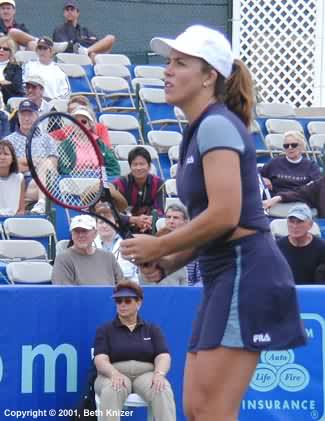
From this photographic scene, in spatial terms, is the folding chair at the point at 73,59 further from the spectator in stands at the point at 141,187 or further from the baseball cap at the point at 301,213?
the baseball cap at the point at 301,213

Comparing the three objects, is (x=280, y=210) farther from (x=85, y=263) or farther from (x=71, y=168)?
(x=71, y=168)

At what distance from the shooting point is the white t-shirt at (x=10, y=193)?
33.6 feet

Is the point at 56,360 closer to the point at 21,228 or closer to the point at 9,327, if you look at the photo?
the point at 9,327

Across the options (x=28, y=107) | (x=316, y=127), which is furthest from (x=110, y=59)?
(x=28, y=107)

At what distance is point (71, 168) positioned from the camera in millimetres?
5949

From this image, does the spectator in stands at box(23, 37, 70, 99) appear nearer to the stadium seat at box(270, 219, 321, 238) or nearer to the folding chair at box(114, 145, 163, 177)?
the folding chair at box(114, 145, 163, 177)

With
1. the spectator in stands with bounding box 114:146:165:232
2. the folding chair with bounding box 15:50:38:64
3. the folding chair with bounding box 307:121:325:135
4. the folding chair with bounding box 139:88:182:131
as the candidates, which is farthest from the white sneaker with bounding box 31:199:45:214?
the folding chair with bounding box 307:121:325:135

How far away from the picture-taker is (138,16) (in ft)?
60.4

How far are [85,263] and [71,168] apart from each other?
2.67 metres

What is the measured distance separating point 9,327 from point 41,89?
5803 millimetres

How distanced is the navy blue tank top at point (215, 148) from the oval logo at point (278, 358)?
3.53 metres

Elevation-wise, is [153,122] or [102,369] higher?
[153,122]

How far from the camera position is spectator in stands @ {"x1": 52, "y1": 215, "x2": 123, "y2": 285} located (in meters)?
8.45

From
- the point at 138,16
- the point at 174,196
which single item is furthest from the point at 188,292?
the point at 138,16
